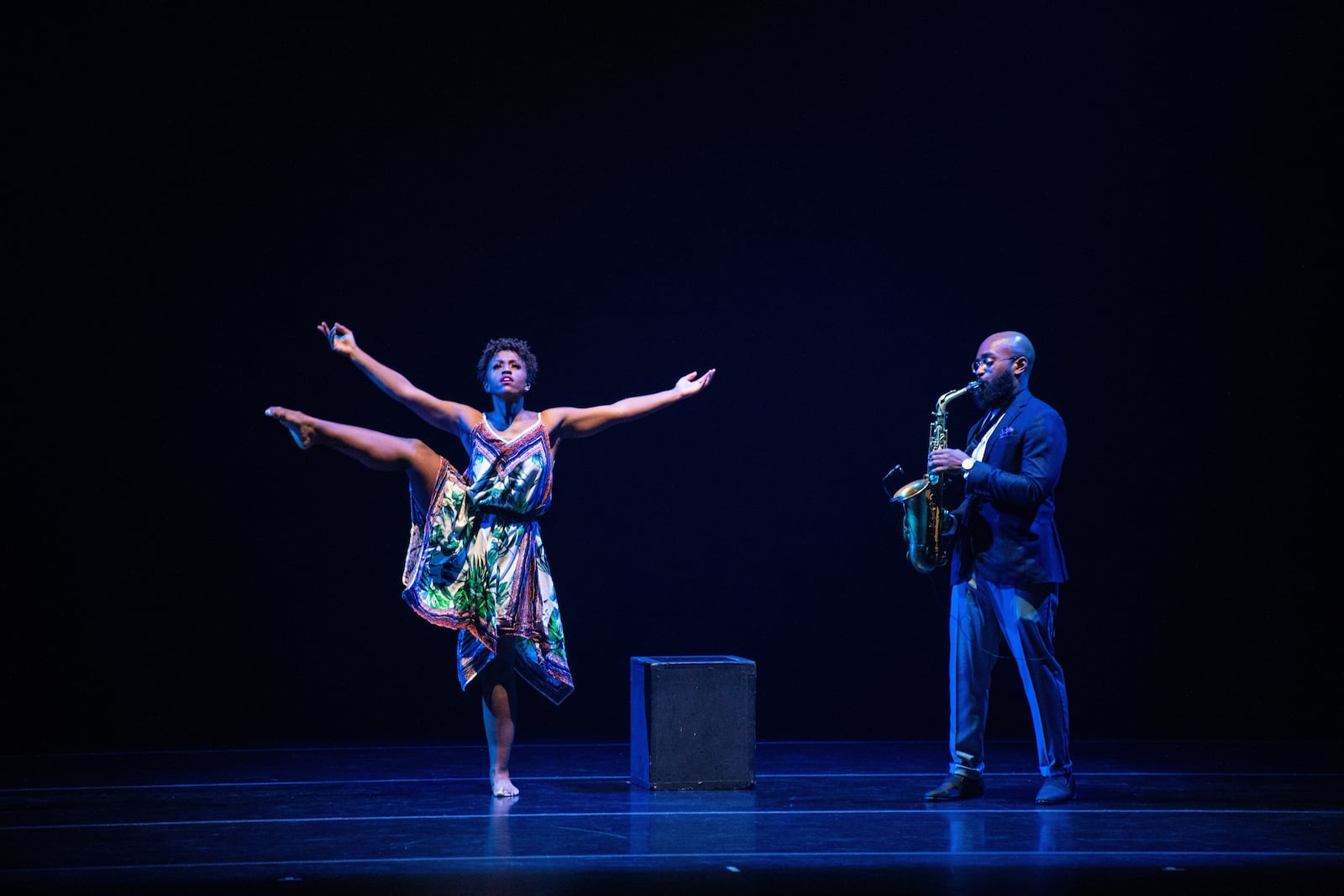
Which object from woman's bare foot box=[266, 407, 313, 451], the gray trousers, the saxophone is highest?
woman's bare foot box=[266, 407, 313, 451]

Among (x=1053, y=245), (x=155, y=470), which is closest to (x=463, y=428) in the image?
(x=155, y=470)

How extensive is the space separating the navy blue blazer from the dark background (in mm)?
1934

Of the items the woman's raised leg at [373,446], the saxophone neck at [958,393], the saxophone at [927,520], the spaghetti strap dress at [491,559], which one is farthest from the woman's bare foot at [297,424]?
the saxophone neck at [958,393]

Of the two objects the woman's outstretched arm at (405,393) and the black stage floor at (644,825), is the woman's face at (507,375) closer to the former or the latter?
the woman's outstretched arm at (405,393)

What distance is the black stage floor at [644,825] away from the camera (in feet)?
11.3

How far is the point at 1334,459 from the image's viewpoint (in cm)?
666

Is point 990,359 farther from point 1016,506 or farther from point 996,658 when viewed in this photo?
point 996,658

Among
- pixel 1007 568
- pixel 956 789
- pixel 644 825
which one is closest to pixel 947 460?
pixel 1007 568

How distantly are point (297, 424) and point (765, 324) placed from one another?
104 inches

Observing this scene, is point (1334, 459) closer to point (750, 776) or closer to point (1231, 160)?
point (1231, 160)

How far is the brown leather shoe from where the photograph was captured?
15.4ft

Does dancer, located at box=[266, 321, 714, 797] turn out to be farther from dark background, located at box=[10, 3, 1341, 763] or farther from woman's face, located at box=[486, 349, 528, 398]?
dark background, located at box=[10, 3, 1341, 763]

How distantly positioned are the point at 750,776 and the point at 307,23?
12.7 ft

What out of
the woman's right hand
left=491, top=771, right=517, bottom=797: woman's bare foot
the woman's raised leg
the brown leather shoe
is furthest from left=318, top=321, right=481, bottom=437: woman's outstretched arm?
the brown leather shoe
